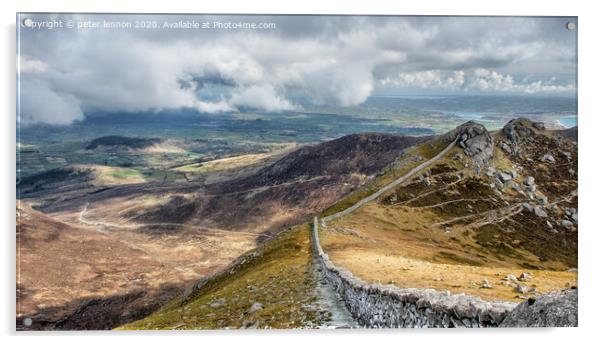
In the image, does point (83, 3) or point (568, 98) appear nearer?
point (83, 3)

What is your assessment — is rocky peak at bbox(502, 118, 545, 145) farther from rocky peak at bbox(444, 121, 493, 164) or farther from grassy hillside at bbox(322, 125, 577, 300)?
rocky peak at bbox(444, 121, 493, 164)

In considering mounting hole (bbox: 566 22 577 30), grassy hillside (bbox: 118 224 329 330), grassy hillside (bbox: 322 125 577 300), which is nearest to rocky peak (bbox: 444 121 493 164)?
grassy hillside (bbox: 322 125 577 300)

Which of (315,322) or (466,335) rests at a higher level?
(466,335)

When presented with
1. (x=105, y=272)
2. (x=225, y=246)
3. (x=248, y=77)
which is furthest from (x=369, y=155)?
(x=248, y=77)

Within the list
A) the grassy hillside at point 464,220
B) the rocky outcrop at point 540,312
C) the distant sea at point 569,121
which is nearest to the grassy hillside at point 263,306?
the grassy hillside at point 464,220

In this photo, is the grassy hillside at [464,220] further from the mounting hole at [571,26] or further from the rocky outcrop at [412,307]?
the mounting hole at [571,26]

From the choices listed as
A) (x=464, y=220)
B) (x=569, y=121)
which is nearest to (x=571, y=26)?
(x=569, y=121)

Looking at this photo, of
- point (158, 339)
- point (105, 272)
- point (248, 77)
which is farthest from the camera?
point (105, 272)
